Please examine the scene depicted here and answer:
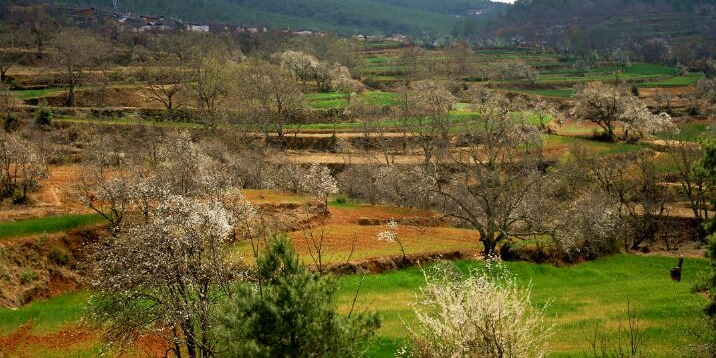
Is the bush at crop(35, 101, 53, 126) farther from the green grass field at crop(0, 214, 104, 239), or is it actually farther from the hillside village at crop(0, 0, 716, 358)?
the green grass field at crop(0, 214, 104, 239)

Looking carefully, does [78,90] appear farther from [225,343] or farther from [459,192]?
[225,343]

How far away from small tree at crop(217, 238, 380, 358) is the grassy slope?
11.2ft

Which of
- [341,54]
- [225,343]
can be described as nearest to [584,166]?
[225,343]

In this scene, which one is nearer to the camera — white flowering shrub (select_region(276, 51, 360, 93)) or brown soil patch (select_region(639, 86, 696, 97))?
brown soil patch (select_region(639, 86, 696, 97))

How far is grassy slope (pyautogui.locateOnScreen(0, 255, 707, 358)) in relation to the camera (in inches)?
781

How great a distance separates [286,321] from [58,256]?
72.5 feet

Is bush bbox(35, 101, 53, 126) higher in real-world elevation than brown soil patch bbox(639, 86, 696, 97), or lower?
lower

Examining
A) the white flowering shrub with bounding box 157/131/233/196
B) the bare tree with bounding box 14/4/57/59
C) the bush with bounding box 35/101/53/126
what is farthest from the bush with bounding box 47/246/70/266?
the bare tree with bounding box 14/4/57/59

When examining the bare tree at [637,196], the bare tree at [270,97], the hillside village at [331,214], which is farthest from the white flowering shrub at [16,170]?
the bare tree at [637,196]

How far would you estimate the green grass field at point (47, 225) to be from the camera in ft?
96.7

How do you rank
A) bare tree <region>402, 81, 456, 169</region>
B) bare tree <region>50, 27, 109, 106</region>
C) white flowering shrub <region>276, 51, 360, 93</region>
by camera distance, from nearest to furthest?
bare tree <region>402, 81, 456, 169</region>
bare tree <region>50, 27, 109, 106</region>
white flowering shrub <region>276, 51, 360, 93</region>

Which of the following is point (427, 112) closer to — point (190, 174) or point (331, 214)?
point (331, 214)

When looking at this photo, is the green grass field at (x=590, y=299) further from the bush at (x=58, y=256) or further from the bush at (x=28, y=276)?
the bush at (x=28, y=276)

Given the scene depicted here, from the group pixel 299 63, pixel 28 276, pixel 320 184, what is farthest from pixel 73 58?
pixel 28 276
